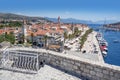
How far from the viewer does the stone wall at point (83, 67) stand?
537 centimetres

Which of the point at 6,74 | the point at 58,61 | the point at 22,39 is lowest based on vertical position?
the point at 22,39

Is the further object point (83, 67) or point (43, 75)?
point (43, 75)

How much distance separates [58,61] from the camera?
701cm

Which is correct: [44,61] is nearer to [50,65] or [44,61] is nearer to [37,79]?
[50,65]

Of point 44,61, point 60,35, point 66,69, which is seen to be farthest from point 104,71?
point 60,35

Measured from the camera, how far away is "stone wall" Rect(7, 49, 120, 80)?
537 cm

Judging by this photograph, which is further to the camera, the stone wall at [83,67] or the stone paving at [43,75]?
the stone paving at [43,75]

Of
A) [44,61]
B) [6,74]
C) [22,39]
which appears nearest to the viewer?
[6,74]

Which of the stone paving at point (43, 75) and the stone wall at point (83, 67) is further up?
the stone wall at point (83, 67)

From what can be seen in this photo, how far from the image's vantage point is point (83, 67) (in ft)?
20.1

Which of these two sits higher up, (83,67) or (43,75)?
(83,67)

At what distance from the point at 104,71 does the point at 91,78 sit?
55 centimetres

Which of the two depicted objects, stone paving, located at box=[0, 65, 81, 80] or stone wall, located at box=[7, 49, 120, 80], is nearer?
stone wall, located at box=[7, 49, 120, 80]

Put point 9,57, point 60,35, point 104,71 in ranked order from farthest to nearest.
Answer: point 60,35 < point 9,57 < point 104,71
